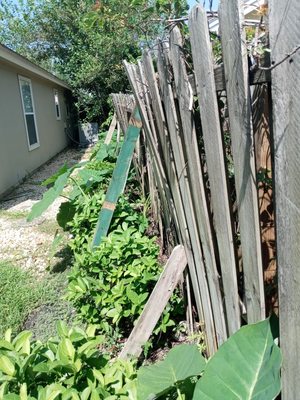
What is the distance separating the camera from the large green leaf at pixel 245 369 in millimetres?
1100

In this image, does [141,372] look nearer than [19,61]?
Yes

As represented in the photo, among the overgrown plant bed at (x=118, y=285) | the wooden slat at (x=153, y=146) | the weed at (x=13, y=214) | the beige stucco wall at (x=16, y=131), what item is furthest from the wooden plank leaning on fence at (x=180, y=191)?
the beige stucco wall at (x=16, y=131)

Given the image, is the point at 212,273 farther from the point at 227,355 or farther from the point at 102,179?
the point at 102,179

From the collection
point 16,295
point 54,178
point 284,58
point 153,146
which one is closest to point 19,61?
point 54,178

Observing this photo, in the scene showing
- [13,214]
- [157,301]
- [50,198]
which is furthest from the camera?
[13,214]

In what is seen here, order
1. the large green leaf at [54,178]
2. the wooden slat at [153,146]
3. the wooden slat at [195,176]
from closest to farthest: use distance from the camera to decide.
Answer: the wooden slat at [195,176]
the wooden slat at [153,146]
the large green leaf at [54,178]

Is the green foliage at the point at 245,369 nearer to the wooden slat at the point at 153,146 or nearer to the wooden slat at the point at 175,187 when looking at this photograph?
the wooden slat at the point at 175,187

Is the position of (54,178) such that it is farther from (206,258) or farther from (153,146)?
(206,258)

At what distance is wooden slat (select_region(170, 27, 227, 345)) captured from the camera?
5.07 feet

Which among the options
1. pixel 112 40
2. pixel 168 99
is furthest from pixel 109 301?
pixel 112 40

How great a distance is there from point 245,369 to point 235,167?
63cm

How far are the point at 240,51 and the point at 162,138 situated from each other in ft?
4.17

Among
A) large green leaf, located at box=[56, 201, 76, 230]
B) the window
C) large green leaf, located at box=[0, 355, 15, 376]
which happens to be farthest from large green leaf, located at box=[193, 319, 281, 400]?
the window

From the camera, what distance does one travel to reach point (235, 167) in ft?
4.00
